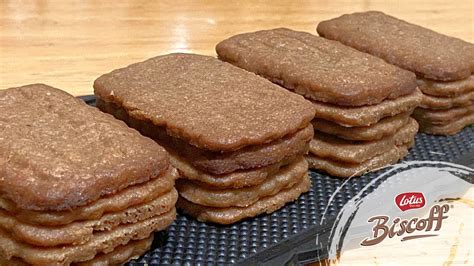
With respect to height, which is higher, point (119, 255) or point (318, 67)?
point (318, 67)

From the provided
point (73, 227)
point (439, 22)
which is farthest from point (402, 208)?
point (439, 22)

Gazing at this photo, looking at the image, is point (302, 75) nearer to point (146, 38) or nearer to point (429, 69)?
point (429, 69)

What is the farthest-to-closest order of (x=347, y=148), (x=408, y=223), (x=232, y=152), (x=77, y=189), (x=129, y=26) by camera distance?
(x=129, y=26), (x=347, y=148), (x=408, y=223), (x=232, y=152), (x=77, y=189)

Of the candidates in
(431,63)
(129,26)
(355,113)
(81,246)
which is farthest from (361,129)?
(129,26)

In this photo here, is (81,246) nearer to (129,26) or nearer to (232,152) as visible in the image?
(232,152)

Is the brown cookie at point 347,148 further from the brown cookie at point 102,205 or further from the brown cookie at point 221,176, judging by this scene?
the brown cookie at point 102,205

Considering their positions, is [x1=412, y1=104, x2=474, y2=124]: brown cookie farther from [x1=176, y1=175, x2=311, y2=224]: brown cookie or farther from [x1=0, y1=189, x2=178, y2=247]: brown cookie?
[x1=0, y1=189, x2=178, y2=247]: brown cookie

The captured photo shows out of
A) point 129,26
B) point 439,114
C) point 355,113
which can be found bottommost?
point 129,26

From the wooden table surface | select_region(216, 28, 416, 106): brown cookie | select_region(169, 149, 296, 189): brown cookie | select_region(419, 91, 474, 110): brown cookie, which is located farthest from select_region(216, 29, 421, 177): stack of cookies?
the wooden table surface
